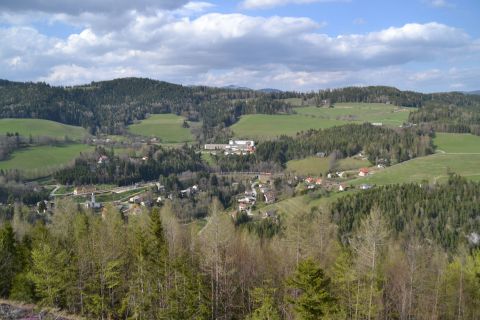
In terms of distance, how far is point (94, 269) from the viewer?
2791 cm

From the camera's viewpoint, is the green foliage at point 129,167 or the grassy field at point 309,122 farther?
the grassy field at point 309,122

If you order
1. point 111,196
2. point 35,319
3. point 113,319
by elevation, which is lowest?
point 111,196

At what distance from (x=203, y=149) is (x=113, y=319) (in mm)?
138690

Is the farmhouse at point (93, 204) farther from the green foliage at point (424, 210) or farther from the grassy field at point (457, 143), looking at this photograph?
the grassy field at point (457, 143)

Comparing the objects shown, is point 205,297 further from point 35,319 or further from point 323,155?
point 323,155

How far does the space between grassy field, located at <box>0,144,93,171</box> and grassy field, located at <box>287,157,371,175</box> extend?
66.9 m

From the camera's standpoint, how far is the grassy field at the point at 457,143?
12301 cm

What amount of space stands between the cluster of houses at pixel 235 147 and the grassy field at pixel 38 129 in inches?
2048

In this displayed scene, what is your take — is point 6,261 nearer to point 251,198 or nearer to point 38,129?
point 251,198

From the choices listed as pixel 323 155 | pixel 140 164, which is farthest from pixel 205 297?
pixel 323 155

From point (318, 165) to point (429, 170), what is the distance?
117 ft

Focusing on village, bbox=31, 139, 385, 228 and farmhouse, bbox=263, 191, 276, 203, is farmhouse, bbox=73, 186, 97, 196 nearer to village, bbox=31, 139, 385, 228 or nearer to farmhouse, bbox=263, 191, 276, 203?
village, bbox=31, 139, 385, 228

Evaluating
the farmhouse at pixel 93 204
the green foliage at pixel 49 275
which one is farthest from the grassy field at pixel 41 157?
the green foliage at pixel 49 275

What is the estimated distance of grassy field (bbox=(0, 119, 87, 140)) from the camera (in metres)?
158
